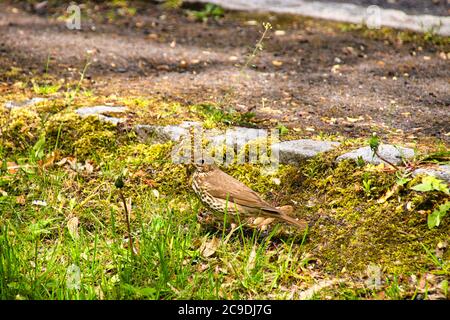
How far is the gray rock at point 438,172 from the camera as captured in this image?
3871 mm

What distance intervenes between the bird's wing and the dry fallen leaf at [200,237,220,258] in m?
0.26

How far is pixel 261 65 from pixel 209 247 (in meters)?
3.08

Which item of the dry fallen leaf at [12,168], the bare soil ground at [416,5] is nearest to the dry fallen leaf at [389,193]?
the dry fallen leaf at [12,168]

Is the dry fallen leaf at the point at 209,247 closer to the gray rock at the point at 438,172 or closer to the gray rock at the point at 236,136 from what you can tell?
the gray rock at the point at 236,136

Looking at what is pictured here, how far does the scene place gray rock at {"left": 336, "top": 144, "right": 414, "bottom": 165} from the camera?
13.6 feet

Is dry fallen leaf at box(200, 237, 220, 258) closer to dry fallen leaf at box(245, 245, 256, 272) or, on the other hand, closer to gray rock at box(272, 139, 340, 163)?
dry fallen leaf at box(245, 245, 256, 272)

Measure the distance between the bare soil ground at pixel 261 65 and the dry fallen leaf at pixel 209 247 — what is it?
130 cm

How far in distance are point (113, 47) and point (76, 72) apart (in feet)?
2.96

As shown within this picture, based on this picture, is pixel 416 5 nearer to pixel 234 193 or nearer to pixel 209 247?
pixel 234 193

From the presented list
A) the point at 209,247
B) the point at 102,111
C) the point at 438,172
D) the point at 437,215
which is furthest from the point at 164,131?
the point at 437,215

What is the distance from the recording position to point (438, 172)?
12.8 ft
